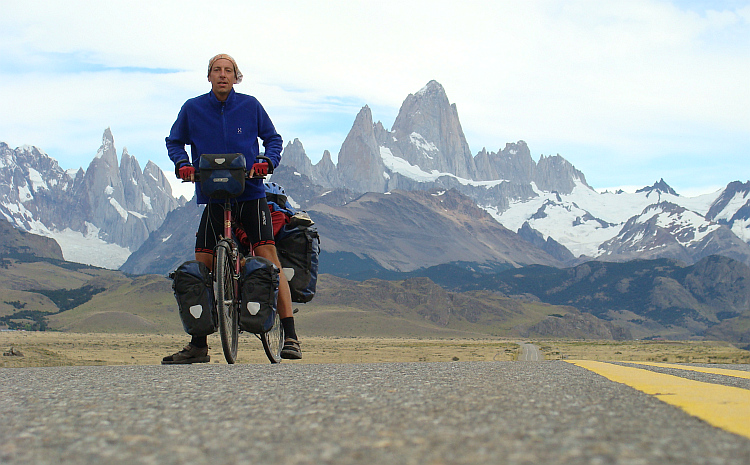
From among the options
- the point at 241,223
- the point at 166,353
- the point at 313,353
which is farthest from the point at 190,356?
the point at 166,353

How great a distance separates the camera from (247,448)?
3.33m

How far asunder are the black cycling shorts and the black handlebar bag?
0.46 metres

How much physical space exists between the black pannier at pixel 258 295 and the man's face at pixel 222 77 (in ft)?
7.55

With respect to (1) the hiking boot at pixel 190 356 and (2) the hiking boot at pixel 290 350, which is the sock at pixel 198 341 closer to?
(1) the hiking boot at pixel 190 356

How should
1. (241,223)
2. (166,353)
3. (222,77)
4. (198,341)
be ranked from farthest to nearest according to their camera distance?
(166,353), (241,223), (198,341), (222,77)

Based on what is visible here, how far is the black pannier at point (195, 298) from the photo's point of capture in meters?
9.31

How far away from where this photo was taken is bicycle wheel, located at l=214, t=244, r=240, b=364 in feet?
30.2

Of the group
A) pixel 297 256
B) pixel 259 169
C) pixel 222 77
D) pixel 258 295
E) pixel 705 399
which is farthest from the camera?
pixel 297 256

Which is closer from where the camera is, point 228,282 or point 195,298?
point 195,298

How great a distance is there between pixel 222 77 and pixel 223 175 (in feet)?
4.85

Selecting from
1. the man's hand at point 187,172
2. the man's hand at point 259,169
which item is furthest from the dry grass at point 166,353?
the man's hand at point 259,169

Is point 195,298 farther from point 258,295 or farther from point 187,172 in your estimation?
point 187,172

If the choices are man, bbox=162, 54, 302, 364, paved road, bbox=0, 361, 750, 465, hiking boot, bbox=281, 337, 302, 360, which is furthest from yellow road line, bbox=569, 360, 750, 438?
man, bbox=162, 54, 302, 364

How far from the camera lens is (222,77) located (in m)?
9.97
